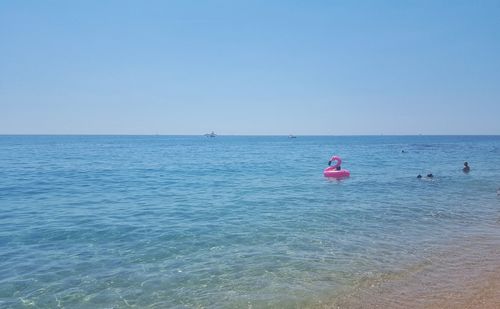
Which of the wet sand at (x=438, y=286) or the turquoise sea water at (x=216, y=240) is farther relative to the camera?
the turquoise sea water at (x=216, y=240)

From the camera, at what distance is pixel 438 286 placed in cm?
849

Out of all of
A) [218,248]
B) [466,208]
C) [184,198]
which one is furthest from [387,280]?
[184,198]

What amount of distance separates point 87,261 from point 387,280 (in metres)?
8.27

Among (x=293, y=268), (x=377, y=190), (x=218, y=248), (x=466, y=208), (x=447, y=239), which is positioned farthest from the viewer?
(x=377, y=190)

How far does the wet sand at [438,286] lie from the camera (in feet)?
25.1

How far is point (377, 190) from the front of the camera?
2391 cm

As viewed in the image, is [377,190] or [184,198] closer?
[184,198]

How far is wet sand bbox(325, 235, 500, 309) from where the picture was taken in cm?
766

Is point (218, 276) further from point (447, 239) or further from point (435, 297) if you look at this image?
point (447, 239)

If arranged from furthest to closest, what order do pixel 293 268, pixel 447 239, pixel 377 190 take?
pixel 377 190, pixel 447 239, pixel 293 268

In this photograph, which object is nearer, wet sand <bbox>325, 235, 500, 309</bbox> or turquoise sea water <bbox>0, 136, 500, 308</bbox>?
wet sand <bbox>325, 235, 500, 309</bbox>

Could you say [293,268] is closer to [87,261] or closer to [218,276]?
[218,276]

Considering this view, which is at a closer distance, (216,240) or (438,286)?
(438,286)

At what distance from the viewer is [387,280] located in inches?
351
